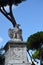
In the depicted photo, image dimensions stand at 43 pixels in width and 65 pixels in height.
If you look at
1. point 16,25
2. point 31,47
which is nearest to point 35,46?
point 31,47

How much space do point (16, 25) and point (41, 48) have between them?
26.3 m

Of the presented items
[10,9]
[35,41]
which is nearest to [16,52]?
[10,9]

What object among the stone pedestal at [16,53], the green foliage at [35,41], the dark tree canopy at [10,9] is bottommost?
the green foliage at [35,41]

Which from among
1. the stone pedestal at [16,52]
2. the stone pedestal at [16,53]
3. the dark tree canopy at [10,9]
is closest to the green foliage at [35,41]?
the dark tree canopy at [10,9]

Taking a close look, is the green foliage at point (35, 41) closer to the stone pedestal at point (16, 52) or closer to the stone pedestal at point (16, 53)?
the stone pedestal at point (16, 52)

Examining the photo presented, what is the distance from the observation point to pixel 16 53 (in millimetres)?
13289

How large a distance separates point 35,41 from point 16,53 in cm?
2620

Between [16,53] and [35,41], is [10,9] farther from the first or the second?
[35,41]

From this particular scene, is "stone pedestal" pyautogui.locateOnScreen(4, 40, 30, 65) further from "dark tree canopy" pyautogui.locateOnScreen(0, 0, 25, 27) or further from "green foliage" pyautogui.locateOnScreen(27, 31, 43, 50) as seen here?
"green foliage" pyautogui.locateOnScreen(27, 31, 43, 50)

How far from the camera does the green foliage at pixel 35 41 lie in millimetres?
38500

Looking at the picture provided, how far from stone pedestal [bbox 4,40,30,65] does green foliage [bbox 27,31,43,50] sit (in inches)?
976

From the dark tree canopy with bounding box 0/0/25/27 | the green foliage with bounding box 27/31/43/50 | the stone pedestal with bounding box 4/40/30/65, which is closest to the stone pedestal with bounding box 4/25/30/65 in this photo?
the stone pedestal with bounding box 4/40/30/65

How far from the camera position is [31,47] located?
39.7m

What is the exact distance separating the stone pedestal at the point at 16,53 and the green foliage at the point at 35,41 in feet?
81.3
